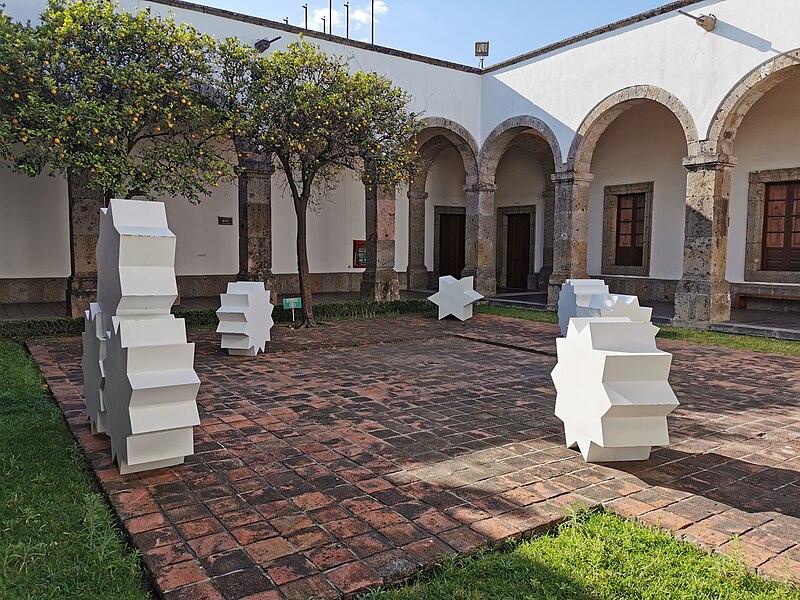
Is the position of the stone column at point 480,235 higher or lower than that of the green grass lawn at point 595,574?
higher

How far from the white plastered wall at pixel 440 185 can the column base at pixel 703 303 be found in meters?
8.09

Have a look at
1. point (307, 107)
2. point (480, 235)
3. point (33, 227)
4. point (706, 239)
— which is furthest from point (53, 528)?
point (480, 235)

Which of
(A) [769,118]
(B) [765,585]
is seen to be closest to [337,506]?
(B) [765,585]

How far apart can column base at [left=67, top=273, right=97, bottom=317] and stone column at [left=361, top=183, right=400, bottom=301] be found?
523cm

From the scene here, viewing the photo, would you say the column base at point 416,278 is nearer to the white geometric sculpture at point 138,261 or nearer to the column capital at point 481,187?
the column capital at point 481,187

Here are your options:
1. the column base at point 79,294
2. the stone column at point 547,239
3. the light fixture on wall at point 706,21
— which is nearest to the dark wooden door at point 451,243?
the stone column at point 547,239

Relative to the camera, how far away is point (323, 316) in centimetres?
1124

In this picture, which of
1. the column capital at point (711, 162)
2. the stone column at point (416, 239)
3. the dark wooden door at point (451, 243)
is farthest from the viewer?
the dark wooden door at point (451, 243)

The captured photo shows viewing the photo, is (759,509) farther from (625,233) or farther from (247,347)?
(625,233)

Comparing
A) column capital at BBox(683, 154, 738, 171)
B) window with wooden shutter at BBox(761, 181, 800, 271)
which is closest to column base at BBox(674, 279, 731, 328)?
column capital at BBox(683, 154, 738, 171)

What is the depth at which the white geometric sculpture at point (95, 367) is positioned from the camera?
12.6ft

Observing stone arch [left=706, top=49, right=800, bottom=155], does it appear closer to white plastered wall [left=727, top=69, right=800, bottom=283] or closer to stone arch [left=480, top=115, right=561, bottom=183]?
A: white plastered wall [left=727, top=69, right=800, bottom=283]

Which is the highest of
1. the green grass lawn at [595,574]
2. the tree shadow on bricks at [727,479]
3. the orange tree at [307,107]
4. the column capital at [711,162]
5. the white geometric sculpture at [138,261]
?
the orange tree at [307,107]

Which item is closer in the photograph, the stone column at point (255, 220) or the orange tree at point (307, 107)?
the orange tree at point (307, 107)
